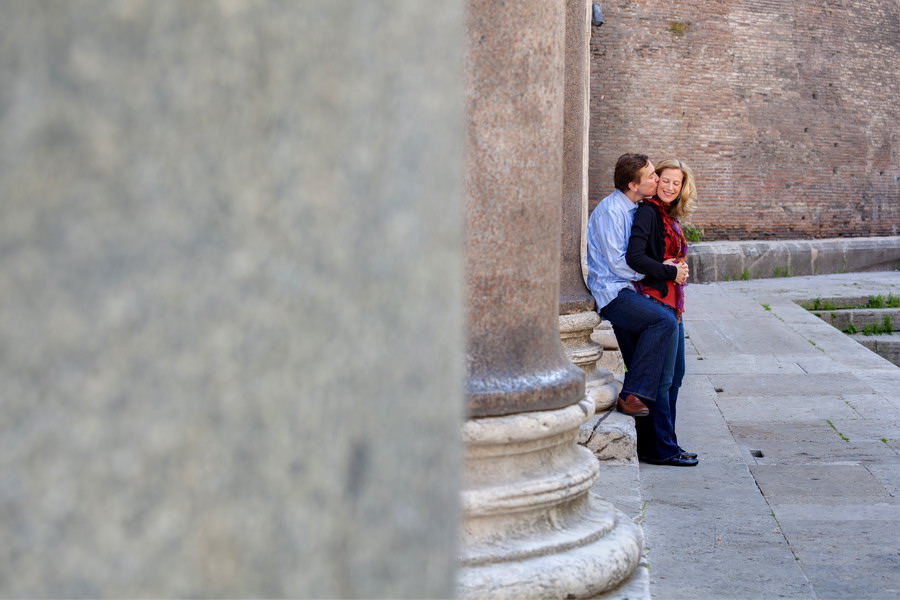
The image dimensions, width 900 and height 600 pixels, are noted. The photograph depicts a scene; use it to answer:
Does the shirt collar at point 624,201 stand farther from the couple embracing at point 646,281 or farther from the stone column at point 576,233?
the stone column at point 576,233

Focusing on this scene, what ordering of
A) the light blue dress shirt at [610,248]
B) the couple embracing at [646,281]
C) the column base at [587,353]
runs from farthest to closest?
the light blue dress shirt at [610,248]
the couple embracing at [646,281]
the column base at [587,353]

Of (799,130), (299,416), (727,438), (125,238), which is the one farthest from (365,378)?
(799,130)

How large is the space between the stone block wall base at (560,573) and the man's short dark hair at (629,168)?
262 centimetres

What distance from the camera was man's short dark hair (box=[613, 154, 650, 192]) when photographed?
15.5 feet

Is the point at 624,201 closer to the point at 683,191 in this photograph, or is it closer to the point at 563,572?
the point at 683,191

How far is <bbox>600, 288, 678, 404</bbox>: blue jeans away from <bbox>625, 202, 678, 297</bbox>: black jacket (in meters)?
0.12

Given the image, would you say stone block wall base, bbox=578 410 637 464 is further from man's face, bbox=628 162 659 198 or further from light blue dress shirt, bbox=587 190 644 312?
man's face, bbox=628 162 659 198

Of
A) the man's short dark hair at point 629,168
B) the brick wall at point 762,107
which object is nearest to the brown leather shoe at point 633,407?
the man's short dark hair at point 629,168

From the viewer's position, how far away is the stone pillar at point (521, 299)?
7.57 feet

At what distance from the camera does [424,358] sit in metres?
0.62

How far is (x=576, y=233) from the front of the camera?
506cm

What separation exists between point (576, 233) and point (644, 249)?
52 centimetres

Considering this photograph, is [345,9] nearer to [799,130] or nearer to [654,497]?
[654,497]

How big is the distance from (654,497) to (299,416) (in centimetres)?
369
